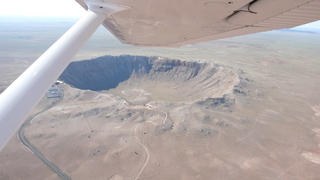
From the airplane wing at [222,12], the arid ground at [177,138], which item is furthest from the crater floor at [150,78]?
the airplane wing at [222,12]

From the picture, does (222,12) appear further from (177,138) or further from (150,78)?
(150,78)

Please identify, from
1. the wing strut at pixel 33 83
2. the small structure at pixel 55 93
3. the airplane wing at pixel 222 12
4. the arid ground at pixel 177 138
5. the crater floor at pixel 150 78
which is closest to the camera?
the wing strut at pixel 33 83

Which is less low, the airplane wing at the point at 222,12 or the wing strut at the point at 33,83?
the airplane wing at the point at 222,12

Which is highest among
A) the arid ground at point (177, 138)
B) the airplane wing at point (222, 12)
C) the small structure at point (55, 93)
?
the airplane wing at point (222, 12)

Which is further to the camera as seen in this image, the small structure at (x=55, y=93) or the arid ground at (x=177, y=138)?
the small structure at (x=55, y=93)

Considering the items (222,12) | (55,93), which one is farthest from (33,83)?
(55,93)

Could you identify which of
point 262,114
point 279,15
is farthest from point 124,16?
point 262,114

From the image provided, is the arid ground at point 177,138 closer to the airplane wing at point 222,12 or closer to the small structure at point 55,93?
the small structure at point 55,93

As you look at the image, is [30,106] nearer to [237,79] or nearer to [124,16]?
[124,16]
